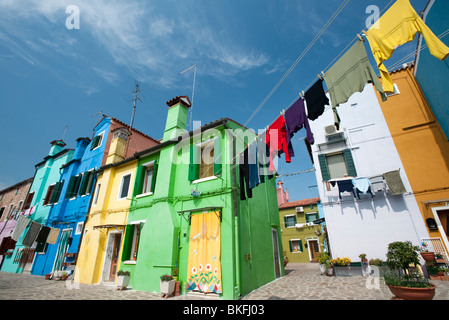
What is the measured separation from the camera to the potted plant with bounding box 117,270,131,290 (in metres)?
8.77

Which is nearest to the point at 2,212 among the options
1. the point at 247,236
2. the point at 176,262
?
the point at 176,262

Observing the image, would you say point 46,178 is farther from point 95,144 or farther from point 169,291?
point 169,291

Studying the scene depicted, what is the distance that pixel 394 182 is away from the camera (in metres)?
9.63

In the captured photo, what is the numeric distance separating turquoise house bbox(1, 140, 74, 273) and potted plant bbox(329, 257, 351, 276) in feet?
64.8

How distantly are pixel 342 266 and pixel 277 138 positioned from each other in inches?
303

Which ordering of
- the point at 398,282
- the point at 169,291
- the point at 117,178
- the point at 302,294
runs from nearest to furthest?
the point at 398,282
the point at 302,294
the point at 169,291
the point at 117,178

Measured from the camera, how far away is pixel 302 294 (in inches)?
266

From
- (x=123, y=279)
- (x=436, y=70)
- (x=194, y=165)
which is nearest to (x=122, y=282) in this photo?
(x=123, y=279)

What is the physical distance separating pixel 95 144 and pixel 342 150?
16.9 metres

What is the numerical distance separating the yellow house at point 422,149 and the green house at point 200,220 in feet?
22.3

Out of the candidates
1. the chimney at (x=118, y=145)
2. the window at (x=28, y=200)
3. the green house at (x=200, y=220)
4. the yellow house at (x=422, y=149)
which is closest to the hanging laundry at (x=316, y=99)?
the green house at (x=200, y=220)

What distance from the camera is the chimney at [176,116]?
11131mm

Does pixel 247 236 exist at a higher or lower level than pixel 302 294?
higher

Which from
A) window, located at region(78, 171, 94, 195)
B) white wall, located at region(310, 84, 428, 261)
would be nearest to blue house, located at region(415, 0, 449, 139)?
white wall, located at region(310, 84, 428, 261)
